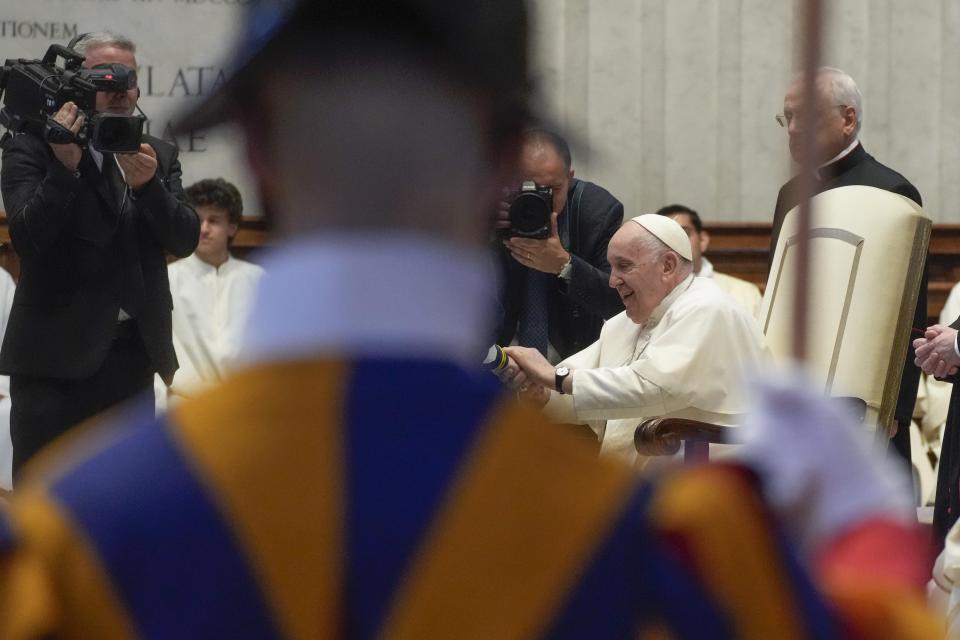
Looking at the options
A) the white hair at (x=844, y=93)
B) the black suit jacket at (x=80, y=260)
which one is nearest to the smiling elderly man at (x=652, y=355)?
the white hair at (x=844, y=93)

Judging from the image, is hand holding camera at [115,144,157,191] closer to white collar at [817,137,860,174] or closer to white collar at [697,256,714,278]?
white collar at [817,137,860,174]

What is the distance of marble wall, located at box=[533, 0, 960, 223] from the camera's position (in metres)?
8.04

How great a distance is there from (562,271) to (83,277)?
1.32m

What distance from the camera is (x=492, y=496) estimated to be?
0.93 m

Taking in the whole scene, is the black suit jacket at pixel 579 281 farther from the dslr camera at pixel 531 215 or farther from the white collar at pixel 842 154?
the white collar at pixel 842 154

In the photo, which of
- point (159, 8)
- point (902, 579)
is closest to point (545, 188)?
point (159, 8)

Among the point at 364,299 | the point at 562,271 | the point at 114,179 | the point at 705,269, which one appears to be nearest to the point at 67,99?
the point at 114,179

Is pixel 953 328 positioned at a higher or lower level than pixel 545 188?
lower

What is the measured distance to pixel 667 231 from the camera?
526cm

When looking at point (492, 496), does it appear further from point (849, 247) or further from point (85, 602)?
point (849, 247)

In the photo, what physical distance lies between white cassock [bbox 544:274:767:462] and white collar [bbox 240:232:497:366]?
391 cm

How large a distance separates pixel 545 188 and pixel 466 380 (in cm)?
411

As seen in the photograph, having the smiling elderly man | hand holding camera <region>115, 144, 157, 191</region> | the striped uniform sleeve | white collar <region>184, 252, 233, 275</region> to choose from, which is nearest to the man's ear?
the smiling elderly man

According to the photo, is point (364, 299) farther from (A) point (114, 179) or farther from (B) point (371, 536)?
(A) point (114, 179)
